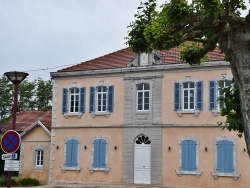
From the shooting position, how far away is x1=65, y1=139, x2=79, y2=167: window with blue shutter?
79.2 feet

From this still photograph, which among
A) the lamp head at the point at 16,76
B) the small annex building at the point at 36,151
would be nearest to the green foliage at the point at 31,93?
the small annex building at the point at 36,151

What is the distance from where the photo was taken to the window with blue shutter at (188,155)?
21344 millimetres

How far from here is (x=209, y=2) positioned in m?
9.32

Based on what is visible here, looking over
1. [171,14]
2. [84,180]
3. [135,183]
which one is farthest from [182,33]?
[84,180]

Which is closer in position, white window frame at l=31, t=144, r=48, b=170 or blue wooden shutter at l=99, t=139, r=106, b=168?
blue wooden shutter at l=99, t=139, r=106, b=168

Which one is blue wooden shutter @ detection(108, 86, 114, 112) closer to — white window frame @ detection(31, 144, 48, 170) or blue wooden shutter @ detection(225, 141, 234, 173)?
white window frame @ detection(31, 144, 48, 170)

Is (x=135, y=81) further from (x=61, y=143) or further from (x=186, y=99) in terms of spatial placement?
(x=61, y=143)

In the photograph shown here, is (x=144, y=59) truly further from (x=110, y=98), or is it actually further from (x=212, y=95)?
(x=212, y=95)

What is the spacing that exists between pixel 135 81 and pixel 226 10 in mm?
13781

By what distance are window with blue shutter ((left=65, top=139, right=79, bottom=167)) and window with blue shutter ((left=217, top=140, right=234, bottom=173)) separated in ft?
25.8

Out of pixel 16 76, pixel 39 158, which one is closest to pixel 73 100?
pixel 39 158

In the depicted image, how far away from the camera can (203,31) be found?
1020cm

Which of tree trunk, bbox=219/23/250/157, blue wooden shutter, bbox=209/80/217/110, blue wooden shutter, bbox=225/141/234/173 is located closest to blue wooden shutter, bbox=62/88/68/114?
blue wooden shutter, bbox=209/80/217/110

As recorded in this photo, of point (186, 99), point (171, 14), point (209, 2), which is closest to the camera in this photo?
point (209, 2)
